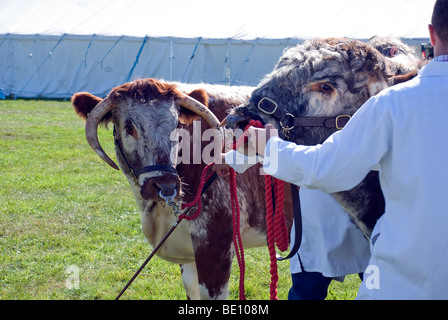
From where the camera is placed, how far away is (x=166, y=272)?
17.2ft

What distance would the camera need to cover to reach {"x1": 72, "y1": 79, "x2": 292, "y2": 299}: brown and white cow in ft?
11.3

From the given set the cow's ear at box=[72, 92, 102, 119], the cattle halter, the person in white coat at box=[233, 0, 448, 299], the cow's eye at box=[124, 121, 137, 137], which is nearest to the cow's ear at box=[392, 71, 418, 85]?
the cattle halter

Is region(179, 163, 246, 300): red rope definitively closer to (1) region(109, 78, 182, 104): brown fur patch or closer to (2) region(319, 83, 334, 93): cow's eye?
(1) region(109, 78, 182, 104): brown fur patch

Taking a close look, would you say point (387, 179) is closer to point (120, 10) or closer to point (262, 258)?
Result: point (262, 258)

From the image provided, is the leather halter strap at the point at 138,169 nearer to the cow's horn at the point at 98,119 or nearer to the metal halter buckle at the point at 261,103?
the cow's horn at the point at 98,119

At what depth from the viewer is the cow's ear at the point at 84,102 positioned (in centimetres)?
389

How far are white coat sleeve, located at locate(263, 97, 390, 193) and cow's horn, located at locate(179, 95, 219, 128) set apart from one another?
67.3 inches

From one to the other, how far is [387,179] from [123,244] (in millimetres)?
4488

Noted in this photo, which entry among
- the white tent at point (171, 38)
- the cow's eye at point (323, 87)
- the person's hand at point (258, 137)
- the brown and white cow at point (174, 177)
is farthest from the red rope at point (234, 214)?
the white tent at point (171, 38)

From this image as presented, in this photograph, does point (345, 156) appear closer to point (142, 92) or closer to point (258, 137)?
point (258, 137)

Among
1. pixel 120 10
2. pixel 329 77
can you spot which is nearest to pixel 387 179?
pixel 329 77

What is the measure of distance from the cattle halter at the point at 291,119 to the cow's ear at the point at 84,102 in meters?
1.88

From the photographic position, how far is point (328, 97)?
2.38 m

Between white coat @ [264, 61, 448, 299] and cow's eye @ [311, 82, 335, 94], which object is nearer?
white coat @ [264, 61, 448, 299]
